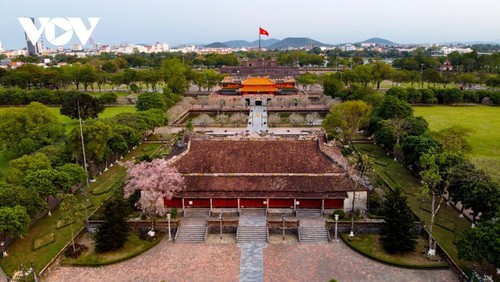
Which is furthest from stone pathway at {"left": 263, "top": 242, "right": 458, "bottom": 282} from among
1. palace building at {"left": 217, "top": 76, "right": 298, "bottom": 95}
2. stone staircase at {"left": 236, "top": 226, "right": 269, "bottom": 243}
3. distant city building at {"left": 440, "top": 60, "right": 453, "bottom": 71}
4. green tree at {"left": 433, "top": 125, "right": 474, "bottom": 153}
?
distant city building at {"left": 440, "top": 60, "right": 453, "bottom": 71}

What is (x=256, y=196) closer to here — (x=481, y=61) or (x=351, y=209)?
(x=351, y=209)

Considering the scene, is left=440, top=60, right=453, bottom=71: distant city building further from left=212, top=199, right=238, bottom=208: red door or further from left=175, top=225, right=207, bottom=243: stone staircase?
left=175, top=225, right=207, bottom=243: stone staircase

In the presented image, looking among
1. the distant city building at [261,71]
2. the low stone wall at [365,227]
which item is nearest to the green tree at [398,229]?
the low stone wall at [365,227]

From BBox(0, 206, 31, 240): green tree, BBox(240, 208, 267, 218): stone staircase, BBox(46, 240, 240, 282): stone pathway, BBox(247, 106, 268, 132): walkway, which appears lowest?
BBox(46, 240, 240, 282): stone pathway

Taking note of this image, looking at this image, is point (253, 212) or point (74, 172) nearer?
point (253, 212)

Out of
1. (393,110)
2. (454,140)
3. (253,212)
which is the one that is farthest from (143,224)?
(393,110)

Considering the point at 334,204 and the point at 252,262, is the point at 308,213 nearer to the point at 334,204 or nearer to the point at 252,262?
the point at 334,204
